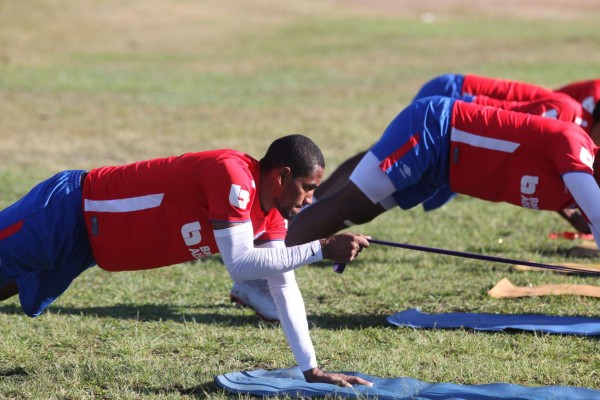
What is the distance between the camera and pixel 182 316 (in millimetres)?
6355

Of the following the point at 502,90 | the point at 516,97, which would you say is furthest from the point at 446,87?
the point at 516,97

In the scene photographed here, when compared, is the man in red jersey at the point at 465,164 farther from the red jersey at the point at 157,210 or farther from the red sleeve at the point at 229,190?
the red sleeve at the point at 229,190

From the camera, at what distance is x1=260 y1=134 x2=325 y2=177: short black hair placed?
4484 mm

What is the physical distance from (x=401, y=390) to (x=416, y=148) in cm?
193

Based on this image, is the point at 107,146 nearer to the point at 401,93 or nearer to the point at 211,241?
the point at 401,93

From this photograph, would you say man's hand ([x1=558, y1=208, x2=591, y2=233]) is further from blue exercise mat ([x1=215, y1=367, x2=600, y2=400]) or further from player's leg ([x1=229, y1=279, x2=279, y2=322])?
blue exercise mat ([x1=215, y1=367, x2=600, y2=400])

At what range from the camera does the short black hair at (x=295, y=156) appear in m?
4.48

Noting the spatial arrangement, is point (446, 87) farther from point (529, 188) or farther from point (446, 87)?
Result: point (529, 188)

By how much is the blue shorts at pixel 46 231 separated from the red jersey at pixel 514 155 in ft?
8.37

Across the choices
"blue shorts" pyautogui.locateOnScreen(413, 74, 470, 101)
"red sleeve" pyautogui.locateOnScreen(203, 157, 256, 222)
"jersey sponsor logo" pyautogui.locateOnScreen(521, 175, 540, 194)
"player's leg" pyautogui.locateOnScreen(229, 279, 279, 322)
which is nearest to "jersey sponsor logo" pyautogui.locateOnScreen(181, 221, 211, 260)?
"red sleeve" pyautogui.locateOnScreen(203, 157, 256, 222)

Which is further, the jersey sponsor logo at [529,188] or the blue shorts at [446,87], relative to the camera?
the blue shorts at [446,87]

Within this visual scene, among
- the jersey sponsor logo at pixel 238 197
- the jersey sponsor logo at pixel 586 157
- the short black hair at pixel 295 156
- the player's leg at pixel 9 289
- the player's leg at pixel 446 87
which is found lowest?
the player's leg at pixel 9 289

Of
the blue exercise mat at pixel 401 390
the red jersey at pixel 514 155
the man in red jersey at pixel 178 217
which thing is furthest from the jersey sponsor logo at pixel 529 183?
the man in red jersey at pixel 178 217

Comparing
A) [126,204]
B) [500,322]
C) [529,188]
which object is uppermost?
[126,204]
